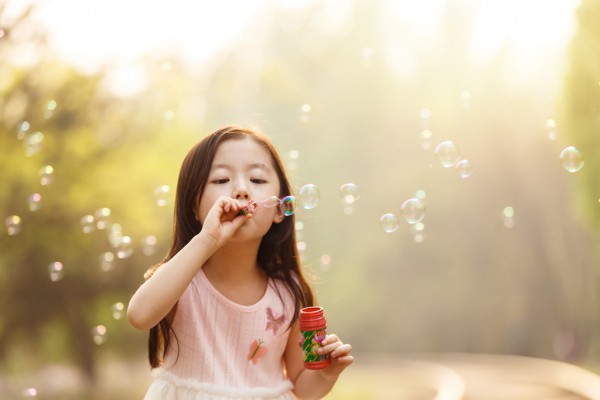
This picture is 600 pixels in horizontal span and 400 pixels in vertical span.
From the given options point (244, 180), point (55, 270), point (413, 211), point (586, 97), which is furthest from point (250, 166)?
point (586, 97)

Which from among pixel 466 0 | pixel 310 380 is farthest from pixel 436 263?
pixel 310 380

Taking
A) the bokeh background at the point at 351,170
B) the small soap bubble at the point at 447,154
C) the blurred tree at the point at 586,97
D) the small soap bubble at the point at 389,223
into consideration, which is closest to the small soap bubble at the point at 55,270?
the bokeh background at the point at 351,170

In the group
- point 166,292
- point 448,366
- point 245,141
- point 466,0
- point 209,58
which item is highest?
point 466,0

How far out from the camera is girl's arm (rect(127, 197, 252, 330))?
1.80m

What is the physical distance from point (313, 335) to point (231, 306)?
301 millimetres

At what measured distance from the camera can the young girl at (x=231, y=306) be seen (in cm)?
197

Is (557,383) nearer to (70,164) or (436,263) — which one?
(70,164)

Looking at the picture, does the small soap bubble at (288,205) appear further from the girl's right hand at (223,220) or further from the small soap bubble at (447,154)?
the small soap bubble at (447,154)

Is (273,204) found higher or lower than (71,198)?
lower

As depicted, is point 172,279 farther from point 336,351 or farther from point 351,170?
point 351,170

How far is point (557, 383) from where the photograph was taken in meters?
6.88

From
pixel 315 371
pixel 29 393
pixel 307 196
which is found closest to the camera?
pixel 315 371

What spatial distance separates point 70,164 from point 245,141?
19.3 feet

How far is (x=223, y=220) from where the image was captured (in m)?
1.91
